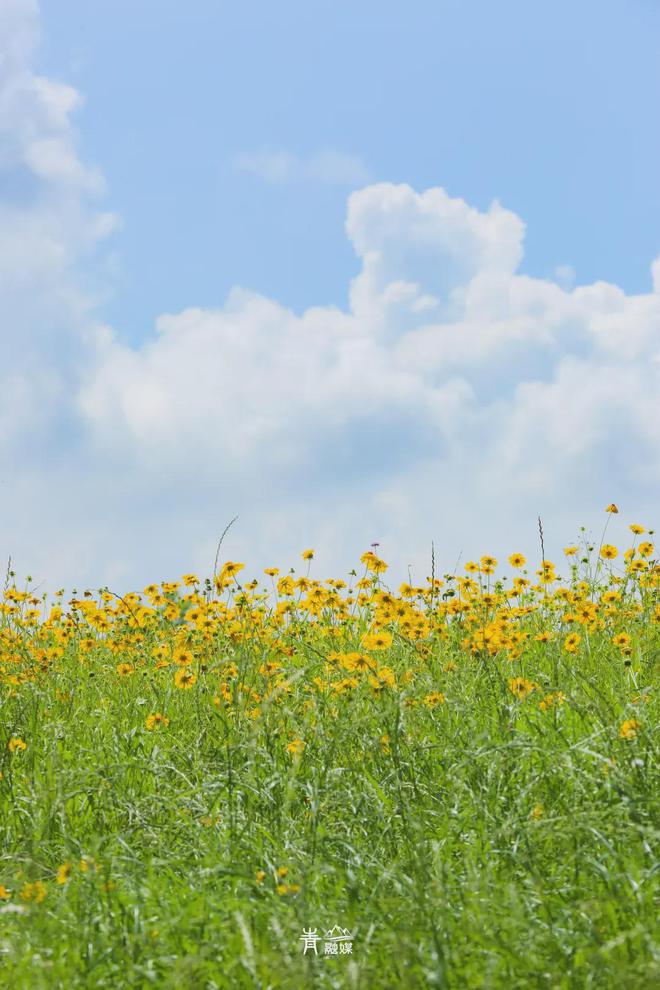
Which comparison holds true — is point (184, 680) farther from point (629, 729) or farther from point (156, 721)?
point (629, 729)

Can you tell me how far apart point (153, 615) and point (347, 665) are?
396cm

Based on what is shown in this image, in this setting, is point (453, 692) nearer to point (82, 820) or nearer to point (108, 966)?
point (82, 820)

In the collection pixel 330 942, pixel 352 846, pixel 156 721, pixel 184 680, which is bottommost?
pixel 330 942

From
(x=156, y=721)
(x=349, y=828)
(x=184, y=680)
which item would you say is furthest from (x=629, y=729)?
(x=184, y=680)

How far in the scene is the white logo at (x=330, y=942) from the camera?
2.41 metres

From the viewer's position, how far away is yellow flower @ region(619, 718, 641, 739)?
3.26m

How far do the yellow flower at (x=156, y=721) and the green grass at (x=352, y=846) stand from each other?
4cm

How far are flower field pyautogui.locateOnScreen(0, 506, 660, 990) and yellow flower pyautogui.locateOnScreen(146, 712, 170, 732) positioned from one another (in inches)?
0.9

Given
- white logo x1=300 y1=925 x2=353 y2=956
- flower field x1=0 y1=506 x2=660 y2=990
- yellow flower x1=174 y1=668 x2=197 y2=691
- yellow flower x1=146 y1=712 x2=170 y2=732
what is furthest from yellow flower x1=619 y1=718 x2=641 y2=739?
yellow flower x1=174 y1=668 x2=197 y2=691

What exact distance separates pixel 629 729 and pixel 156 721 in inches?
94.6

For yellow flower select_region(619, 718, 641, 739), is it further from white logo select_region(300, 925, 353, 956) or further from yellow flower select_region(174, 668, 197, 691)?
yellow flower select_region(174, 668, 197, 691)

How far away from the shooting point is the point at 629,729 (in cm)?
329

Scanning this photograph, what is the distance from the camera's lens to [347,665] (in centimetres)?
375

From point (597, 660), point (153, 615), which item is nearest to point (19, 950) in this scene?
point (597, 660)
